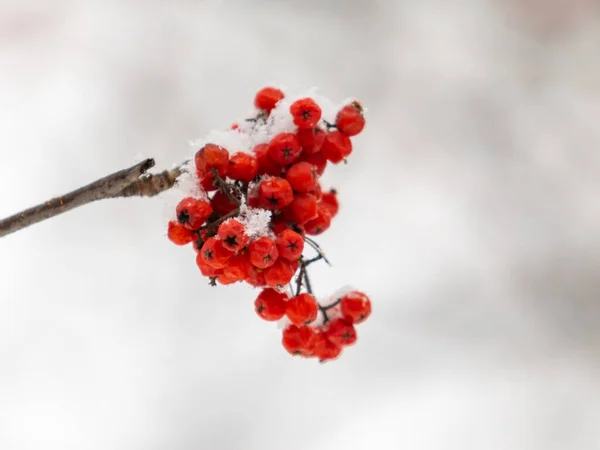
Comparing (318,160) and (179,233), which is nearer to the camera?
(179,233)

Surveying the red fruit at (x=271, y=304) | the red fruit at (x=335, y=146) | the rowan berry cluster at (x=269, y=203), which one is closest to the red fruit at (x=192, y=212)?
the rowan berry cluster at (x=269, y=203)

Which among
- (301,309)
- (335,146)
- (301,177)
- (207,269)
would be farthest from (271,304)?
(335,146)

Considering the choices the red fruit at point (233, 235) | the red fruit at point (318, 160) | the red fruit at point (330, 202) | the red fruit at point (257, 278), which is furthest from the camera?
the red fruit at point (330, 202)

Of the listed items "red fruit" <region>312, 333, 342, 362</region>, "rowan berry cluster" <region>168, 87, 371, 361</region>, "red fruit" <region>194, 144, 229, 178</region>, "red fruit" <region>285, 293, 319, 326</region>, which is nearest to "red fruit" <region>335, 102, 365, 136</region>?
"rowan berry cluster" <region>168, 87, 371, 361</region>

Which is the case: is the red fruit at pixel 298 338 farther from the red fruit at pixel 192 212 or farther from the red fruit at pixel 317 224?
the red fruit at pixel 192 212

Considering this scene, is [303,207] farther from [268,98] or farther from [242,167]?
[268,98]

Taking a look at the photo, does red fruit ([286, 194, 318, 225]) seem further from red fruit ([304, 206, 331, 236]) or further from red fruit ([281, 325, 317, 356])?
red fruit ([281, 325, 317, 356])

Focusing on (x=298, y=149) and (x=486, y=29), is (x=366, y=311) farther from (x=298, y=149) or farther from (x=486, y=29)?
(x=486, y=29)
